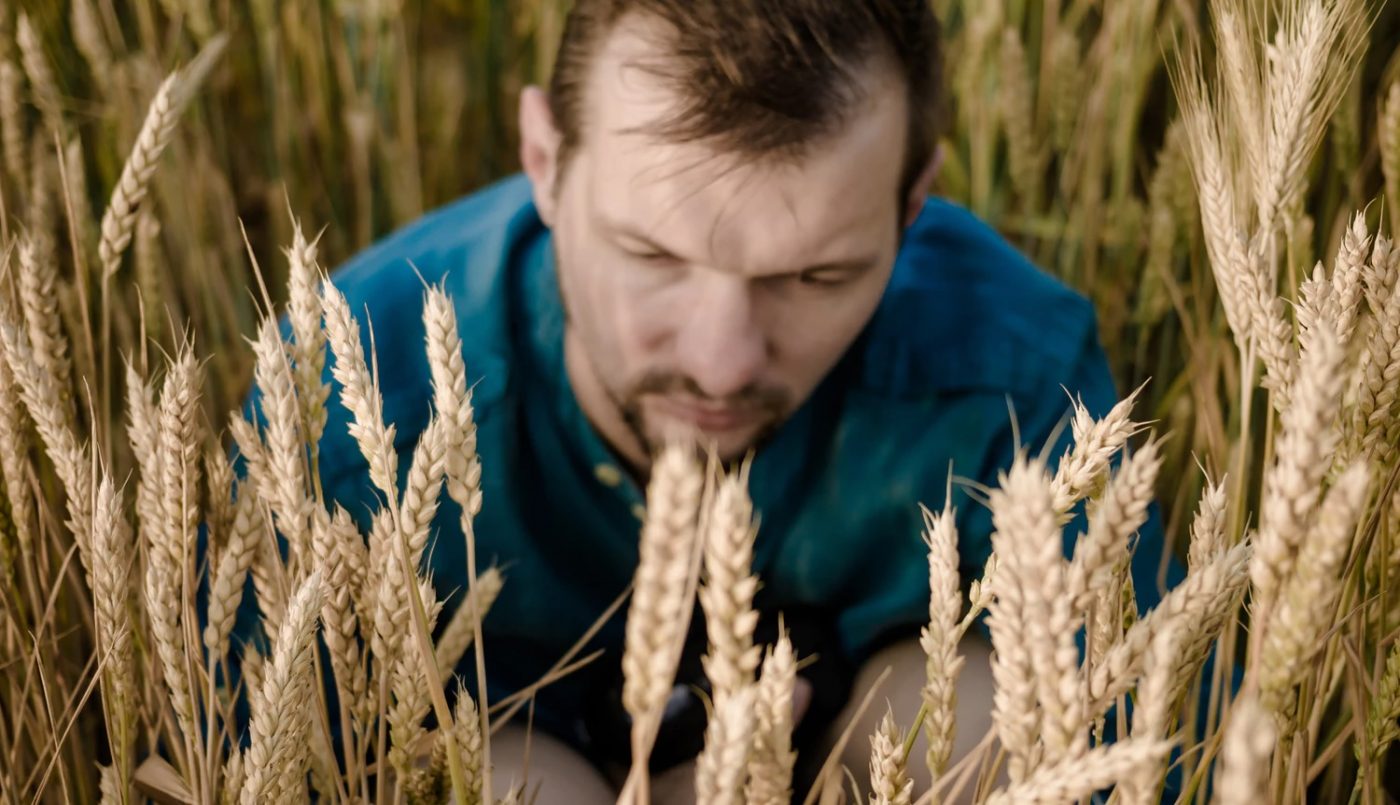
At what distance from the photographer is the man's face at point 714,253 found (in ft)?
3.02

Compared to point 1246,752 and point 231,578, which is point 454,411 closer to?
point 231,578

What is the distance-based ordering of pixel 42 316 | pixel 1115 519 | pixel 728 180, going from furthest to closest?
pixel 728 180 < pixel 42 316 < pixel 1115 519

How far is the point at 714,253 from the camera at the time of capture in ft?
3.04

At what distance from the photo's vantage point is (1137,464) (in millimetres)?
493

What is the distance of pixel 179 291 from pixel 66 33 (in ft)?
1.06

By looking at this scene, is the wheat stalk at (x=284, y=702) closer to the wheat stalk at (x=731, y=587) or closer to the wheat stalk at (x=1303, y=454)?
the wheat stalk at (x=731, y=587)

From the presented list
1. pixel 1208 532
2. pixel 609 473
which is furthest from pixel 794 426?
pixel 1208 532

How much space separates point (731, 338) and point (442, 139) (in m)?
0.89

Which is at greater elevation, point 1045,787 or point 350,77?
point 350,77

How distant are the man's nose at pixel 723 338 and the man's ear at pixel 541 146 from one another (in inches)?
9.2

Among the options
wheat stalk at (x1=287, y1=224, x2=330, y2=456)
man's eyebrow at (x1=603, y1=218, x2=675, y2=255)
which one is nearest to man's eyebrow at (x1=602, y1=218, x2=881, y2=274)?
man's eyebrow at (x1=603, y1=218, x2=675, y2=255)

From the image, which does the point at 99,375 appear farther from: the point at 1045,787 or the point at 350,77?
the point at 1045,787

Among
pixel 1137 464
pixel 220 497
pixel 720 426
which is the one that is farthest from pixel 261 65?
pixel 1137 464

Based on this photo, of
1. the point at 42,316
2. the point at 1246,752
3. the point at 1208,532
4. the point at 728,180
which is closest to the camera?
the point at 1246,752
